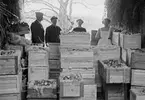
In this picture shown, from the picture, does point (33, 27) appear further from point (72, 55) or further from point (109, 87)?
point (109, 87)

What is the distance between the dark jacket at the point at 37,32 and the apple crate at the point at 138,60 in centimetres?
167

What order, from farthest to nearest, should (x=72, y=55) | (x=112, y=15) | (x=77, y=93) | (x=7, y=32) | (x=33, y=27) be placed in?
1. (x=112, y=15)
2. (x=33, y=27)
3. (x=7, y=32)
4. (x=72, y=55)
5. (x=77, y=93)

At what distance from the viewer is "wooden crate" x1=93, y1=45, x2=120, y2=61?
4129mm

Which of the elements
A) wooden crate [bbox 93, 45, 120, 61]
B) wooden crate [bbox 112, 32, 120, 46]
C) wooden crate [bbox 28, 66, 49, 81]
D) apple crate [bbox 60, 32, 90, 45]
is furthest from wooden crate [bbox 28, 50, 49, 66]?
wooden crate [bbox 112, 32, 120, 46]

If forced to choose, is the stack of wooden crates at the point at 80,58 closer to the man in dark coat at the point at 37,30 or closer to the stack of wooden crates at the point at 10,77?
the stack of wooden crates at the point at 10,77

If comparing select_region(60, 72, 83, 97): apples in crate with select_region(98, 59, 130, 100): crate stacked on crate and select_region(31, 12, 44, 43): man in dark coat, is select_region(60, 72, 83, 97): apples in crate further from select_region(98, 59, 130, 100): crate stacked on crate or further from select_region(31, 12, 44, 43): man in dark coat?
select_region(31, 12, 44, 43): man in dark coat

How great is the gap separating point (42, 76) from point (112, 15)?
206 centimetres

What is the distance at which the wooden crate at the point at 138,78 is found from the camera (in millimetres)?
3756

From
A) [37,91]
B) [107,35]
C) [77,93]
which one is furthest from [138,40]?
[37,91]

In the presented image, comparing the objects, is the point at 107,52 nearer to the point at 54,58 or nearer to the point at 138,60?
the point at 138,60

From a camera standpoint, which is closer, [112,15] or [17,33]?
[17,33]

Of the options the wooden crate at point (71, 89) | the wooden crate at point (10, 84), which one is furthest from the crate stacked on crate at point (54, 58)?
the wooden crate at point (71, 89)

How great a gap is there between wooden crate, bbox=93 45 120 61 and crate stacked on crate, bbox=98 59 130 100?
0.29ft

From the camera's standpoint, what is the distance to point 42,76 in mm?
3762
